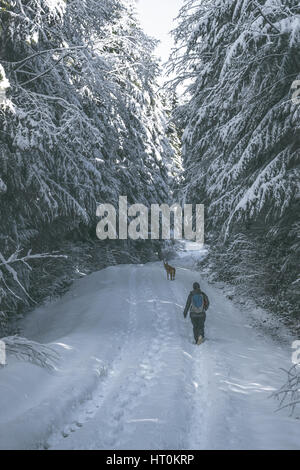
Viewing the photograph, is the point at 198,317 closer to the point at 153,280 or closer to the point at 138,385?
the point at 138,385

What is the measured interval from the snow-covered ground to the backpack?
87 cm

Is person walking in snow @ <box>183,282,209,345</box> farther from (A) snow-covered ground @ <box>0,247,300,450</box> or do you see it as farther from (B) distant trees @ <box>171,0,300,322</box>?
(B) distant trees @ <box>171,0,300,322</box>

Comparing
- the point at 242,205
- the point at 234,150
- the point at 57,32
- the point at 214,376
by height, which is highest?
the point at 57,32

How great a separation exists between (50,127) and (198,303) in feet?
19.7

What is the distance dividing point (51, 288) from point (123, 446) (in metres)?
10.5

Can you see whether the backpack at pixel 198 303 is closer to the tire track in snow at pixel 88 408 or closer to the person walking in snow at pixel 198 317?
the person walking in snow at pixel 198 317

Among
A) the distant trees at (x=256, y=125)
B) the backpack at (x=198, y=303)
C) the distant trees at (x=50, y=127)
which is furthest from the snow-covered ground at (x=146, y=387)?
the distant trees at (x=256, y=125)

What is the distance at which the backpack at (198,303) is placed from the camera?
1010cm

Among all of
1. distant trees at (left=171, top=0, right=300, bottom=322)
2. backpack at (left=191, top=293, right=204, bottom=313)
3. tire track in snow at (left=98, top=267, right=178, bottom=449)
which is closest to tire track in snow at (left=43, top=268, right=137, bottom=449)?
tire track in snow at (left=98, top=267, right=178, bottom=449)

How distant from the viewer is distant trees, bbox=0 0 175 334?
9016 mm

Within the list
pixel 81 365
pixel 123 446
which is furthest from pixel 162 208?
pixel 123 446

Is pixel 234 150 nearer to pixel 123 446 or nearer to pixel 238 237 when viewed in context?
pixel 238 237

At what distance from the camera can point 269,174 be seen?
354 inches

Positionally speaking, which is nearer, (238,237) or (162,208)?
(238,237)
